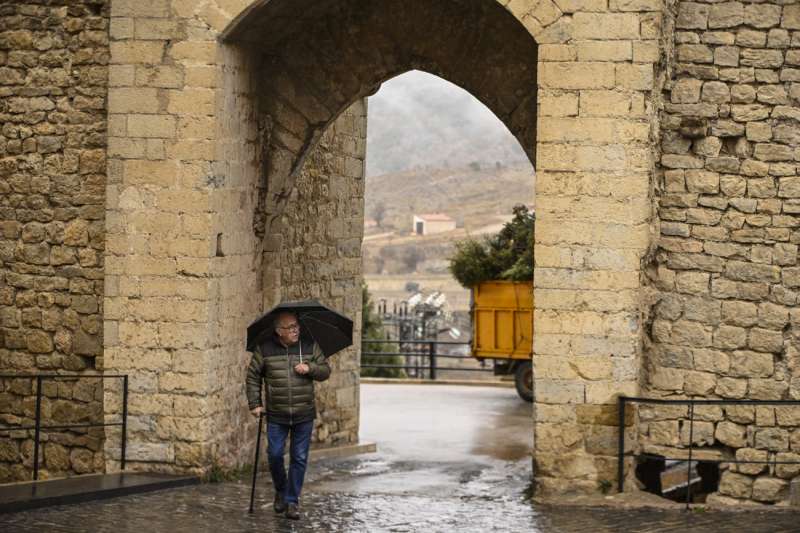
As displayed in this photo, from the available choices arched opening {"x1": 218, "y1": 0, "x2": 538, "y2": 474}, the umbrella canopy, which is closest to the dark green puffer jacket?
the umbrella canopy

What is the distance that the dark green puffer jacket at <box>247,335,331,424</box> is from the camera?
10.5 metres

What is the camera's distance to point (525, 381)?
20.5 meters

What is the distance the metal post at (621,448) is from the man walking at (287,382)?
220 cm

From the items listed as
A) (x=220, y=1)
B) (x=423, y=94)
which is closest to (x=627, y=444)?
(x=220, y=1)

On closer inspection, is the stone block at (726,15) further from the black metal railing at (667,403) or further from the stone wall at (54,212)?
the stone wall at (54,212)

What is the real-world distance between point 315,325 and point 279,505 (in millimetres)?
1275

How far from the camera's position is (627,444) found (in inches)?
449

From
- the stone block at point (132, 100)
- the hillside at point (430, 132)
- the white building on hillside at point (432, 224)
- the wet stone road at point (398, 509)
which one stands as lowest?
the wet stone road at point (398, 509)

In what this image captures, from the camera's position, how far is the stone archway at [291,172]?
11344 millimetres

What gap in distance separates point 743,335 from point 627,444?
1.23 m

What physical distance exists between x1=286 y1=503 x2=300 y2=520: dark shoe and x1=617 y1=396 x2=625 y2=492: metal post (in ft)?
7.70

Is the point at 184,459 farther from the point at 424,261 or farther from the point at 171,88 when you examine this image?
the point at 424,261

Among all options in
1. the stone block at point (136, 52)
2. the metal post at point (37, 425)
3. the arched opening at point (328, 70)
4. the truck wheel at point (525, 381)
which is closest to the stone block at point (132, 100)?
the stone block at point (136, 52)

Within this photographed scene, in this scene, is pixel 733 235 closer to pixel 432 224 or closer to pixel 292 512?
pixel 292 512
